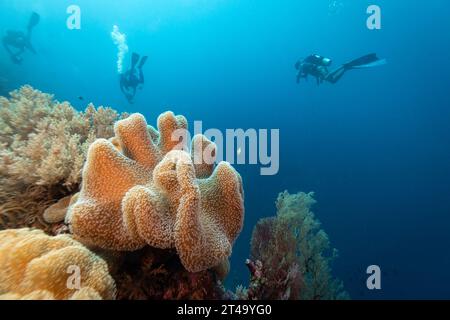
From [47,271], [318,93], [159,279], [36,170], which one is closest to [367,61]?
[159,279]

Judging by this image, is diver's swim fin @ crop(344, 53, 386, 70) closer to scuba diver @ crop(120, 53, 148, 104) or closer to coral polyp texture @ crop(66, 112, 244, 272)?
scuba diver @ crop(120, 53, 148, 104)

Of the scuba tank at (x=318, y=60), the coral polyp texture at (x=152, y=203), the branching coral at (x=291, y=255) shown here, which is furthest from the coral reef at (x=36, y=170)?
the scuba tank at (x=318, y=60)

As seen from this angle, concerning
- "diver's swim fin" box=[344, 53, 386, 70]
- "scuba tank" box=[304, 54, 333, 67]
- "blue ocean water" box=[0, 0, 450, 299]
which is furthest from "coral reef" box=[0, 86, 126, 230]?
"blue ocean water" box=[0, 0, 450, 299]

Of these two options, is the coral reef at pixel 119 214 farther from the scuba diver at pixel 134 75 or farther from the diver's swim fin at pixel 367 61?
the diver's swim fin at pixel 367 61

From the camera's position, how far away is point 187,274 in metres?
2.56

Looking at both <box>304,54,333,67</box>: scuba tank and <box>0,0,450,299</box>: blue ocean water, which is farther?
<box>0,0,450,299</box>: blue ocean water

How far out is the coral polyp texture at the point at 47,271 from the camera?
164 centimetres

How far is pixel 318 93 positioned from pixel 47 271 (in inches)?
2332

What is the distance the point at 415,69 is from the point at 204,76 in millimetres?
43378

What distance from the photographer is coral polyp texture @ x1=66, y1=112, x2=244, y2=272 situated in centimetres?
207

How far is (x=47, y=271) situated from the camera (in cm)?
167

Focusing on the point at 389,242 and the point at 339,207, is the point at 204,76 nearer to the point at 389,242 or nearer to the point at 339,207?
the point at 339,207

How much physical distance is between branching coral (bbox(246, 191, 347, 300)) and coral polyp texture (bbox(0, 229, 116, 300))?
178cm

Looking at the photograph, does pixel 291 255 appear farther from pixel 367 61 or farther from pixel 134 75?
pixel 367 61
